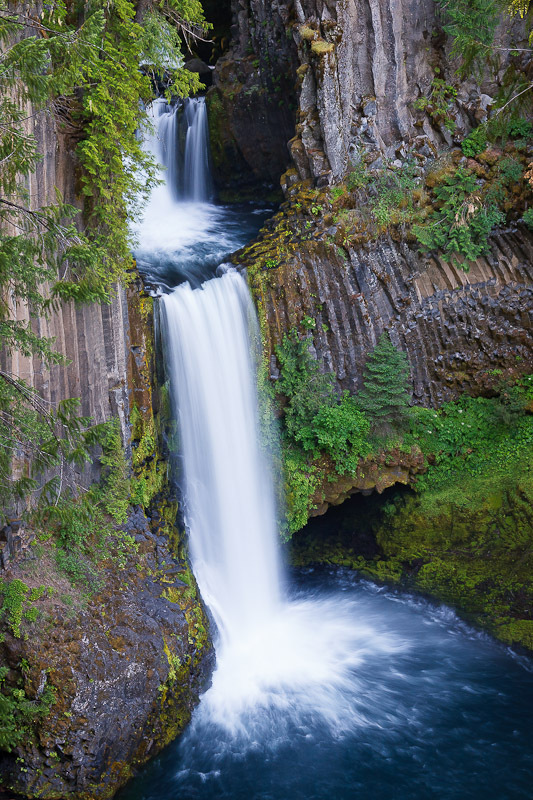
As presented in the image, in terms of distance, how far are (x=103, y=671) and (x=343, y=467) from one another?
596cm

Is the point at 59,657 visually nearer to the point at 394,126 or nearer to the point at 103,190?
the point at 103,190

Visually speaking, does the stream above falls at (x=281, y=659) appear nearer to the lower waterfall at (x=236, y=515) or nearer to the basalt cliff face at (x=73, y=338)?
the lower waterfall at (x=236, y=515)

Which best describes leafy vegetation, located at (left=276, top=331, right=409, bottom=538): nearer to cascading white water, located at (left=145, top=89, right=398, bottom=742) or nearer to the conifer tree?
the conifer tree

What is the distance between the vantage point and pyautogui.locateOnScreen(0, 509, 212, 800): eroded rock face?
6957 millimetres

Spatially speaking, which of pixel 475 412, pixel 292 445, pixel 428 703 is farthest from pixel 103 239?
pixel 428 703

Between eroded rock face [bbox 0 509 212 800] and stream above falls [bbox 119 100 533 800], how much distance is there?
544 millimetres

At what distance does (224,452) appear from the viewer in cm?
1122

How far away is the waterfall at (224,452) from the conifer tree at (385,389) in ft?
7.92

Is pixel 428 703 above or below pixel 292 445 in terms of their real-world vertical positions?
below

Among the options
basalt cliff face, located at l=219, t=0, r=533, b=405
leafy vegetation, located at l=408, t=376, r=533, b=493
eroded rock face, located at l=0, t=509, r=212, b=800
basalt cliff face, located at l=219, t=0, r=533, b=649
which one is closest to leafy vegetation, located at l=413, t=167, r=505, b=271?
basalt cliff face, located at l=219, t=0, r=533, b=649

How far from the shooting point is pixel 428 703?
9.07m

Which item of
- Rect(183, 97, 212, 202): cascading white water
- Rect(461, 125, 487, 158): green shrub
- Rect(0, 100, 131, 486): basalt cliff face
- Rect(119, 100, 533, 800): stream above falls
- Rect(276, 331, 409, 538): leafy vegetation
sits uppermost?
Rect(183, 97, 212, 202): cascading white water

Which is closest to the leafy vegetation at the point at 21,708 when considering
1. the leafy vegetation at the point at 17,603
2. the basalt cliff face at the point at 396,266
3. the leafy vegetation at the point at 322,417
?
the leafy vegetation at the point at 17,603

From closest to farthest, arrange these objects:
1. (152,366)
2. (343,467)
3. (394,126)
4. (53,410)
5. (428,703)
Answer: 1. (53,410)
2. (428,703)
3. (152,366)
4. (343,467)
5. (394,126)
